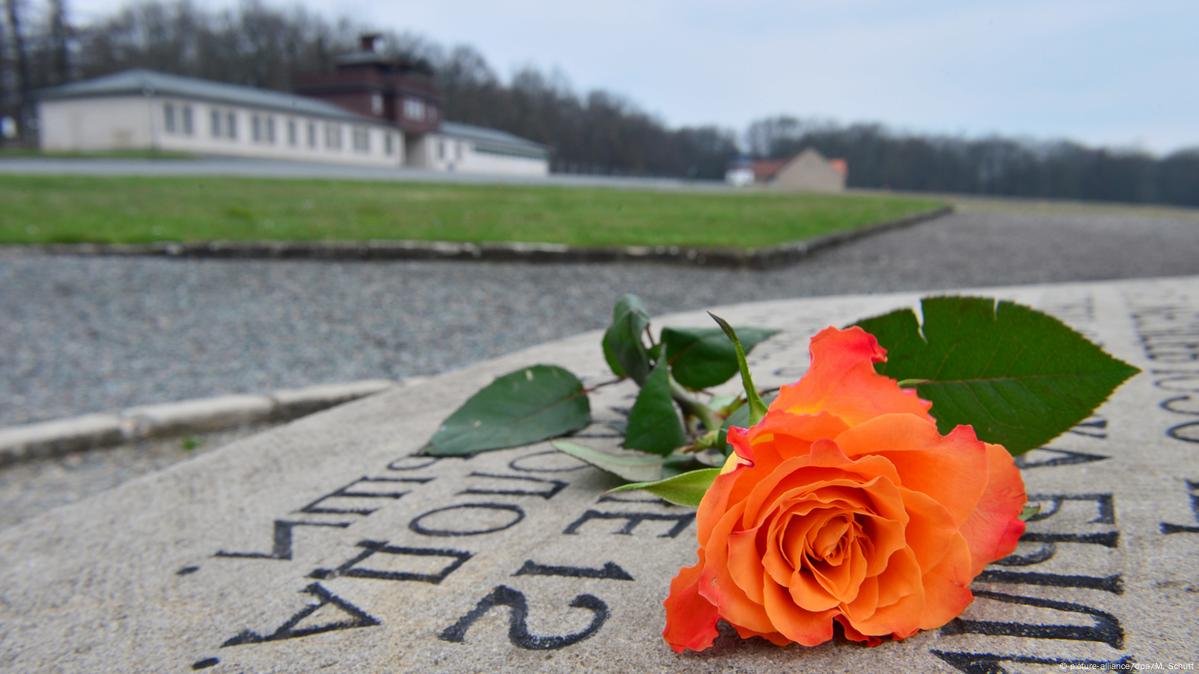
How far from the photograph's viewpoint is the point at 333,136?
167ft

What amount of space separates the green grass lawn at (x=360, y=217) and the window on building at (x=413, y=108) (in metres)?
41.0

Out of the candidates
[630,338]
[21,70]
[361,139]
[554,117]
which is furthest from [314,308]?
[554,117]

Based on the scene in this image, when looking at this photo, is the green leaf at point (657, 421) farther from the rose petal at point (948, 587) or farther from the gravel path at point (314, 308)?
the gravel path at point (314, 308)

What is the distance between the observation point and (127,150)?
129 feet

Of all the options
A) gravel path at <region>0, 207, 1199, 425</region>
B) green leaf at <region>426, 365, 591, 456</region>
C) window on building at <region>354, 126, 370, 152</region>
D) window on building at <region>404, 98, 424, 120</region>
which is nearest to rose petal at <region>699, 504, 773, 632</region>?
green leaf at <region>426, 365, 591, 456</region>

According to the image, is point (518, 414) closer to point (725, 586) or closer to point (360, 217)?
point (725, 586)

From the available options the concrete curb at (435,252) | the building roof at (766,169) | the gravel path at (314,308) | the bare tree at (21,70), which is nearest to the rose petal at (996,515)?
the gravel path at (314,308)

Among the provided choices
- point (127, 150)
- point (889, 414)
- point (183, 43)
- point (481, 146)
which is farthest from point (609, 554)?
point (183, 43)

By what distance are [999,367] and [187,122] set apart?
4707 centimetres

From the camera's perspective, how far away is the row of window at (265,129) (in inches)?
1635

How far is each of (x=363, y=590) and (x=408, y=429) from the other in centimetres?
109

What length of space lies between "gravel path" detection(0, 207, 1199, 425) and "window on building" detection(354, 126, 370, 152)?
4719 centimetres

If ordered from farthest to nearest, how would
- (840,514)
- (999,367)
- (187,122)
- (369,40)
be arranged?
(369,40), (187,122), (999,367), (840,514)

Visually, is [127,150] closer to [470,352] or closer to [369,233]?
[369,233]
